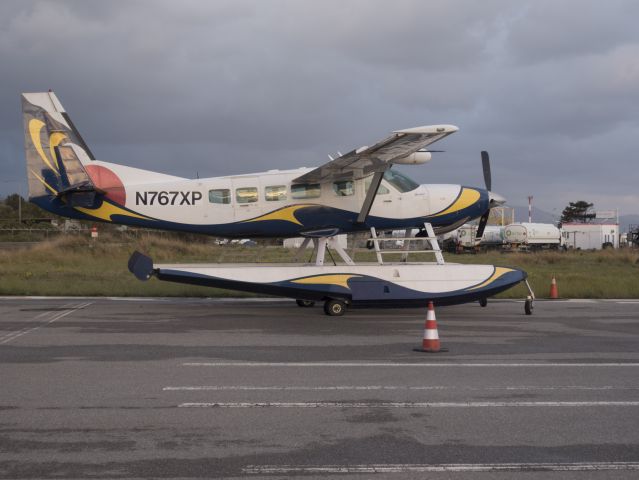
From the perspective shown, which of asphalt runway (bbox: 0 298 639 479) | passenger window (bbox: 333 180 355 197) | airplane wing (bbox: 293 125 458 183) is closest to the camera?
asphalt runway (bbox: 0 298 639 479)

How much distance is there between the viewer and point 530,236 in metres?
67.5

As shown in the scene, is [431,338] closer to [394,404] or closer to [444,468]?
[394,404]

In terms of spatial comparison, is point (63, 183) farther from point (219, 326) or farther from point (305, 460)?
point (305, 460)

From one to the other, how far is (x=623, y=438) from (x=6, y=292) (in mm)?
18955

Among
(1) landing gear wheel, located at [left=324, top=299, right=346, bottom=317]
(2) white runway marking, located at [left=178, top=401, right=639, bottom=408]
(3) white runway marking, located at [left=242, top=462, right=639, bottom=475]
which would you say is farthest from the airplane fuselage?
(3) white runway marking, located at [left=242, top=462, right=639, bottom=475]

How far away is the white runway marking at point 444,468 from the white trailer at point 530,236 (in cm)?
6475

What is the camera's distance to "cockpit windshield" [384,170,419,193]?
16.6 metres

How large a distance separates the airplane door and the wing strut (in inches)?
98.1

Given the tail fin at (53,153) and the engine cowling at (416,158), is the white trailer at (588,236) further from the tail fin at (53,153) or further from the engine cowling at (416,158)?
the tail fin at (53,153)

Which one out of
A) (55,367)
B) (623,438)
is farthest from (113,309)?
(623,438)

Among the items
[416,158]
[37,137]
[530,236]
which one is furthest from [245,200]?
[530,236]

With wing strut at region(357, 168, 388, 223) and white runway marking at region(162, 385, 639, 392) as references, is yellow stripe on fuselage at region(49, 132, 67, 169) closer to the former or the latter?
wing strut at region(357, 168, 388, 223)

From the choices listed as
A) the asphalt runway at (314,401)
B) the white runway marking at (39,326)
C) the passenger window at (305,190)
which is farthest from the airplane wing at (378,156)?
the white runway marking at (39,326)

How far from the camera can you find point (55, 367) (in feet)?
29.0
